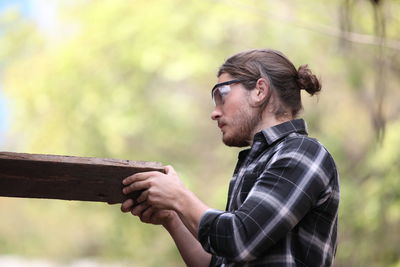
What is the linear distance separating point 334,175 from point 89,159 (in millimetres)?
598

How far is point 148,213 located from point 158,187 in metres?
0.16

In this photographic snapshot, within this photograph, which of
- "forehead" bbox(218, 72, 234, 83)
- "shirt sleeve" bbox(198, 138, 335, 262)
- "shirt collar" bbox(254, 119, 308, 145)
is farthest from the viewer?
"forehead" bbox(218, 72, 234, 83)

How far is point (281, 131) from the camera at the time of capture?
1.83 metres

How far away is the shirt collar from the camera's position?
1821 millimetres

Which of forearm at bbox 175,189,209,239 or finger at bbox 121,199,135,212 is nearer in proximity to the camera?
forearm at bbox 175,189,209,239

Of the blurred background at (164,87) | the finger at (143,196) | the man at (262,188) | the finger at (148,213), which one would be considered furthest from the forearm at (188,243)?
the blurred background at (164,87)

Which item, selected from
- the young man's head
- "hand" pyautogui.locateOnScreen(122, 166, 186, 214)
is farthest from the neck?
"hand" pyautogui.locateOnScreen(122, 166, 186, 214)

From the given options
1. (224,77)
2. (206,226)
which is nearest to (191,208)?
(206,226)

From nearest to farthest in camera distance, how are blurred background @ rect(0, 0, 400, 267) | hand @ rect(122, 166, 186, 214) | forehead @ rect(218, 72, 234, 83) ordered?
hand @ rect(122, 166, 186, 214) → forehead @ rect(218, 72, 234, 83) → blurred background @ rect(0, 0, 400, 267)

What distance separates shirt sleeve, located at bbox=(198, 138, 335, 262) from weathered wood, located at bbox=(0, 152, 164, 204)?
241 mm

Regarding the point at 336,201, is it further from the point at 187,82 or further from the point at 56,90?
the point at 187,82

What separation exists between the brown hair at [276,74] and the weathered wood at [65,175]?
1.18ft

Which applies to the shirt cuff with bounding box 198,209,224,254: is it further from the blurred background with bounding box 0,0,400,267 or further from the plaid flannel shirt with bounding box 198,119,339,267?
the blurred background with bounding box 0,0,400,267

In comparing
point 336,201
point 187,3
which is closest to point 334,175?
point 336,201
